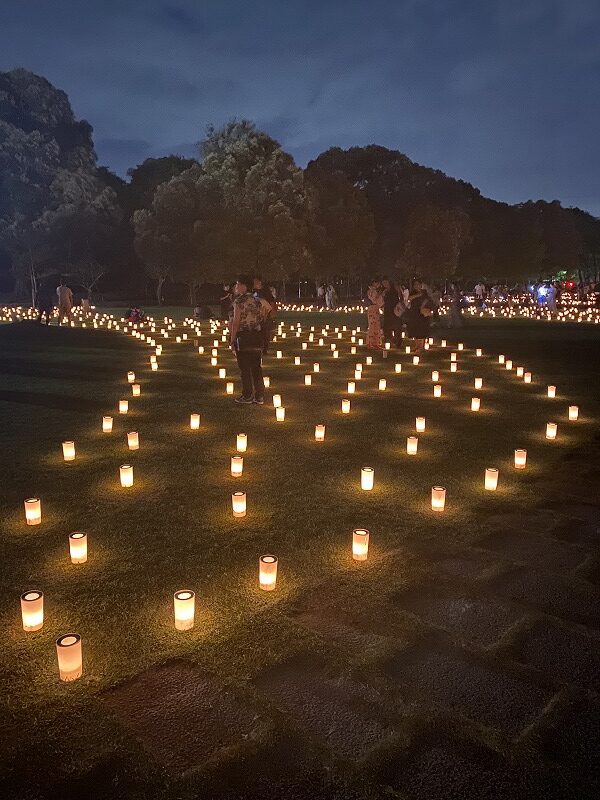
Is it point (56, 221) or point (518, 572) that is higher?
point (56, 221)

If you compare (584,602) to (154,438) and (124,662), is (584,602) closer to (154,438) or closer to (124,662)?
(124,662)

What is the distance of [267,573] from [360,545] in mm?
861

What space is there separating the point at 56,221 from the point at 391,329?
1346 inches

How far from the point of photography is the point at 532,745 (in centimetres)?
309

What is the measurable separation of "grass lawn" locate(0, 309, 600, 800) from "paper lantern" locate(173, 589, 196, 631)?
0.06 metres

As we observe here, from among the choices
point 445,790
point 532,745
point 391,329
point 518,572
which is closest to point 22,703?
point 445,790

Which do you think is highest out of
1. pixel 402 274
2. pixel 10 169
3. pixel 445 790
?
pixel 10 169

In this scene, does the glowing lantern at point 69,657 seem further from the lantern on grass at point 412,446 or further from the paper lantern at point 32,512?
the lantern on grass at point 412,446

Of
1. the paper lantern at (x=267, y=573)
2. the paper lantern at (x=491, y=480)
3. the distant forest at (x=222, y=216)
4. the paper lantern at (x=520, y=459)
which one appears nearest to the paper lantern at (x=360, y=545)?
the paper lantern at (x=267, y=573)

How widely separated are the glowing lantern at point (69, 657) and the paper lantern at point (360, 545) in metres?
2.24

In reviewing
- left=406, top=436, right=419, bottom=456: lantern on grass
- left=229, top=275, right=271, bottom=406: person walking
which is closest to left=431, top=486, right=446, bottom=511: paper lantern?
left=406, top=436, right=419, bottom=456: lantern on grass

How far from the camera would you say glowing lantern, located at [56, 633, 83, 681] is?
3480 mm

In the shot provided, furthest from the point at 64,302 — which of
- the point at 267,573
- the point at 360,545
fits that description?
the point at 267,573

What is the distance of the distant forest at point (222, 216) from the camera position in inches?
1460
